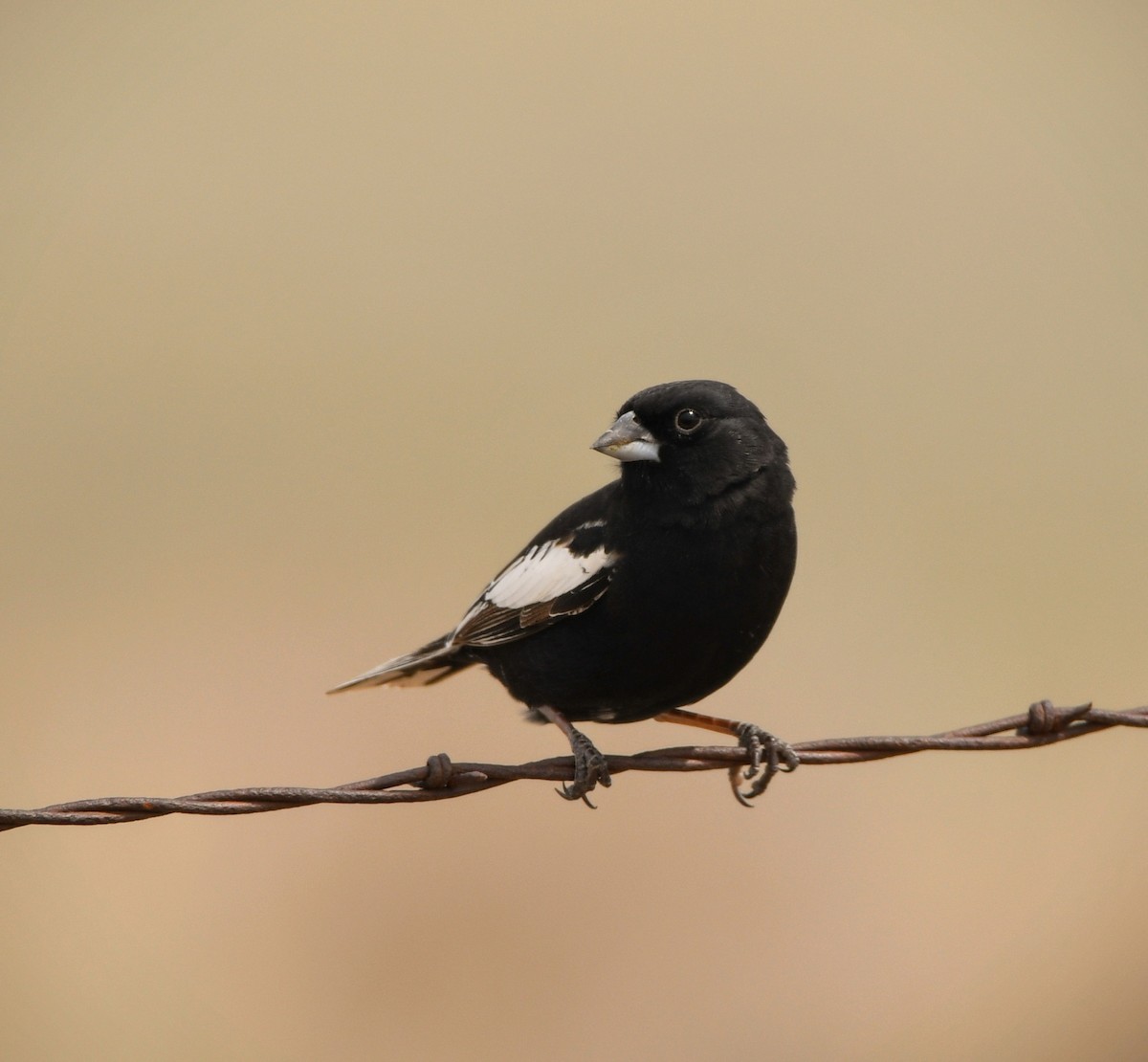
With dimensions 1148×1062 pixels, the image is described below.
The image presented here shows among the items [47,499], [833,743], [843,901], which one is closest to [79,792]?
[47,499]

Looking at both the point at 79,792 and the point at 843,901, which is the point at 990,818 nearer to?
the point at 843,901

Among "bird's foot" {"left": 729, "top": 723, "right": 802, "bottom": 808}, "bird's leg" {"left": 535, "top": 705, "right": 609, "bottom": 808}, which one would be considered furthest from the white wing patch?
"bird's foot" {"left": 729, "top": 723, "right": 802, "bottom": 808}

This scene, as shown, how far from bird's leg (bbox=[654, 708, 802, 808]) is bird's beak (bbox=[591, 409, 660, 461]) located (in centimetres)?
102

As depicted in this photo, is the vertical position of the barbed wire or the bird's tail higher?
the bird's tail

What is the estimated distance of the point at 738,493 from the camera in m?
4.55

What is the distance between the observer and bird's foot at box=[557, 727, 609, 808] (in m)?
4.16

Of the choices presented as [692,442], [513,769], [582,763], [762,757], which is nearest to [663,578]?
[692,442]

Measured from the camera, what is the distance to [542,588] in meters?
4.82

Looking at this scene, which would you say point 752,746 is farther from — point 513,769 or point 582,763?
point 513,769

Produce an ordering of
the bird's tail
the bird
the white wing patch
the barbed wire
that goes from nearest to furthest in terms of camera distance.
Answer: the barbed wire → the bird → the white wing patch → the bird's tail

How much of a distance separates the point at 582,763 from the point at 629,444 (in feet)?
3.89

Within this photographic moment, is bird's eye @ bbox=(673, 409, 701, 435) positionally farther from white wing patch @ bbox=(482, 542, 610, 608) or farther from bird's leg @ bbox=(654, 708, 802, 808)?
bird's leg @ bbox=(654, 708, 802, 808)

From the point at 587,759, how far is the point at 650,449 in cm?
112

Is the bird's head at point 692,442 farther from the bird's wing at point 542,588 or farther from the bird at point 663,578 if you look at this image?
the bird's wing at point 542,588
